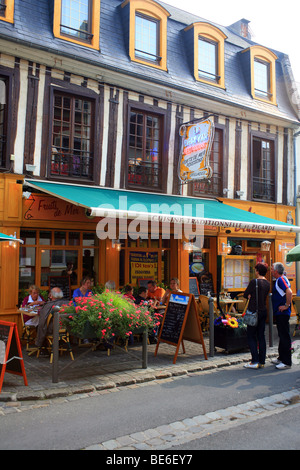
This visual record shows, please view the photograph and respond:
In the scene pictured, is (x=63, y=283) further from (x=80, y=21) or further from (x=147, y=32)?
(x=147, y=32)

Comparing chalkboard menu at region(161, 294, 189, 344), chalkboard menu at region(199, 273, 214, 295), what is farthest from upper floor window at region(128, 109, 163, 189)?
chalkboard menu at region(161, 294, 189, 344)

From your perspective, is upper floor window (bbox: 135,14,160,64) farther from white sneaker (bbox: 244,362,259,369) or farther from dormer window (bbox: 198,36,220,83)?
white sneaker (bbox: 244,362,259,369)

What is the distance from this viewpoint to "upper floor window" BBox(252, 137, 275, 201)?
12.6 meters

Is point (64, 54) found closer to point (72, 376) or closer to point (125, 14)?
point (125, 14)

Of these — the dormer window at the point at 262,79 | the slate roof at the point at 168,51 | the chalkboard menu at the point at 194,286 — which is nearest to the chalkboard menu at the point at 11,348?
the slate roof at the point at 168,51

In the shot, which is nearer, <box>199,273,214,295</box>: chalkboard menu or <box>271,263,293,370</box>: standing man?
<box>271,263,293,370</box>: standing man

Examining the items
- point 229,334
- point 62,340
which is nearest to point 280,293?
point 229,334

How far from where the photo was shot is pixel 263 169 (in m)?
12.8

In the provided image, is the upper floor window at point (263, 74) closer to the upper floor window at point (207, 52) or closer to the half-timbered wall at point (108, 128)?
the half-timbered wall at point (108, 128)

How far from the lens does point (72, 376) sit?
6.00 meters

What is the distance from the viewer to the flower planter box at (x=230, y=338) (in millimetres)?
7504

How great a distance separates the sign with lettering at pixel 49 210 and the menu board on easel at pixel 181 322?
302 cm

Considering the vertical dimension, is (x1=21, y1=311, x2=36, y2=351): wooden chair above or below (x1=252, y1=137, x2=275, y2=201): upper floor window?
below

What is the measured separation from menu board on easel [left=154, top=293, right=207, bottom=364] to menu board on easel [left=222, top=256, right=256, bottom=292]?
12.2 ft
